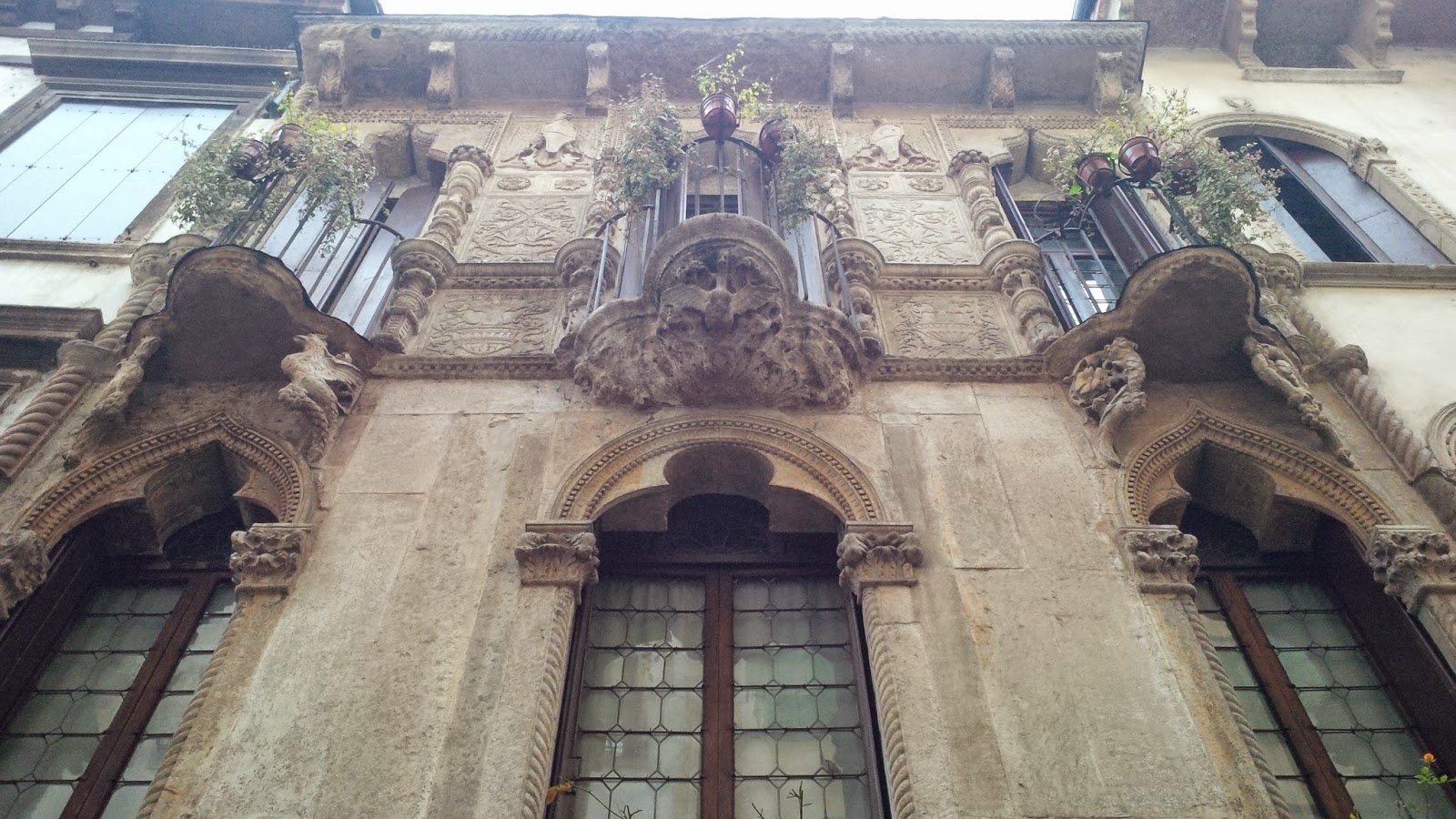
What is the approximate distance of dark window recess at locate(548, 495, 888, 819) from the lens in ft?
17.6

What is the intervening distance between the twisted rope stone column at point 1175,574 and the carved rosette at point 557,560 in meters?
3.10

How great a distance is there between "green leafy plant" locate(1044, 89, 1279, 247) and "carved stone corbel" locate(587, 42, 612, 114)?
5041mm

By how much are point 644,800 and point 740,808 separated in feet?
1.62

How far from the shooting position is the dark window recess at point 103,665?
17.8 ft

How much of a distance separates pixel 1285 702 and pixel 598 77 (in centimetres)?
928

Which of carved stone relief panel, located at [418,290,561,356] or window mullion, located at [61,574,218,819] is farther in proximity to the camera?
carved stone relief panel, located at [418,290,561,356]

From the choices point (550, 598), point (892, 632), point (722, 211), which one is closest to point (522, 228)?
point (722, 211)

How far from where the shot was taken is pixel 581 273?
336 inches

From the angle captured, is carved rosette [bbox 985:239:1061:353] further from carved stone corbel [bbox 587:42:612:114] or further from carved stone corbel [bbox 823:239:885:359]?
carved stone corbel [bbox 587:42:612:114]

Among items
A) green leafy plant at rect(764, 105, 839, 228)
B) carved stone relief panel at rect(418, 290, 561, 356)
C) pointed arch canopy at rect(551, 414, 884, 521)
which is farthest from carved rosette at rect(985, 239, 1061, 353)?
carved stone relief panel at rect(418, 290, 561, 356)

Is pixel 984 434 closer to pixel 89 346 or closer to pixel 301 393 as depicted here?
pixel 301 393

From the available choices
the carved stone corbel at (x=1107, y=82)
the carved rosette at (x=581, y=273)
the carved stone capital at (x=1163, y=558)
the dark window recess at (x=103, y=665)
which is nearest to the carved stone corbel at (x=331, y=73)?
the carved rosette at (x=581, y=273)

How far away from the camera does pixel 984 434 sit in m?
6.89

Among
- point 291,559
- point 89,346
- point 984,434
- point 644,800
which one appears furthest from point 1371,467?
point 89,346
